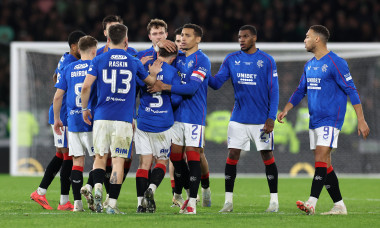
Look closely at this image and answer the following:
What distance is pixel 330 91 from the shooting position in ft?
25.5

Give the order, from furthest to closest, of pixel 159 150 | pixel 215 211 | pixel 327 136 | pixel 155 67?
pixel 215 211
pixel 155 67
pixel 159 150
pixel 327 136

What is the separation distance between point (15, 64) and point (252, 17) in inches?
253

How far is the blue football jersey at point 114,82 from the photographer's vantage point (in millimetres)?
7371

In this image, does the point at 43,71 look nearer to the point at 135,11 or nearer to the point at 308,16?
the point at 135,11

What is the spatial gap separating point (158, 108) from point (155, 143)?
0.38m

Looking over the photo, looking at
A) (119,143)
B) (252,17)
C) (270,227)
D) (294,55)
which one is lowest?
(270,227)

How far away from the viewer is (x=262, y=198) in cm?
1024

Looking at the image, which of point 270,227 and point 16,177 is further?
point 16,177

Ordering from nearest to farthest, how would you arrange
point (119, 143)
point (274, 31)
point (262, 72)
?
point (119, 143), point (262, 72), point (274, 31)

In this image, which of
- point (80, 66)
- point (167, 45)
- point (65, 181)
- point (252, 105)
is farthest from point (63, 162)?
point (252, 105)

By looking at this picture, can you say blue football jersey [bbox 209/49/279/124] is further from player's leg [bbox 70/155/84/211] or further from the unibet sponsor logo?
player's leg [bbox 70/155/84/211]

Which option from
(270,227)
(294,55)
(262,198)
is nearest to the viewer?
(270,227)

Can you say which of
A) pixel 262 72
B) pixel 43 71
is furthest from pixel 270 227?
pixel 43 71

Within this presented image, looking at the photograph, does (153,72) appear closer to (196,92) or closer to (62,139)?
(196,92)
